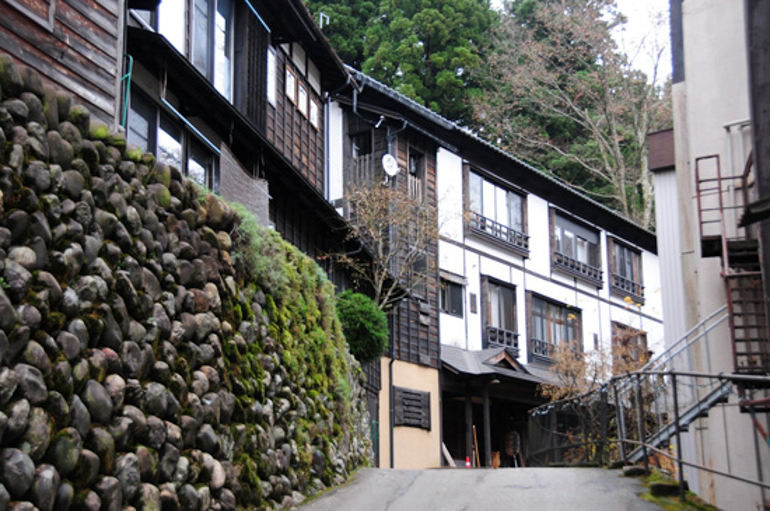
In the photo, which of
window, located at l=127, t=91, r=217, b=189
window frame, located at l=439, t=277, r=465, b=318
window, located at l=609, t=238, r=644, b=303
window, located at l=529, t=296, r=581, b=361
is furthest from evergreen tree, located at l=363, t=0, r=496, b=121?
window, located at l=127, t=91, r=217, b=189

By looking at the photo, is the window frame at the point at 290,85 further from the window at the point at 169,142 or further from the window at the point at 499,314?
the window at the point at 499,314

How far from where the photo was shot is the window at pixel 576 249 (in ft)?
117

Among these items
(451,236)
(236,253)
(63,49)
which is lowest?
(236,253)

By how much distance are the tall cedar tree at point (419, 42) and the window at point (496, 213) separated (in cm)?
691

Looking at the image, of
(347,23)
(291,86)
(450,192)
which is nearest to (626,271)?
(450,192)

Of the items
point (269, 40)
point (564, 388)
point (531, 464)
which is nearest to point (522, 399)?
point (564, 388)

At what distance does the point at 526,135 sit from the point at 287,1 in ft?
71.9

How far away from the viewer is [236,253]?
40.4 ft

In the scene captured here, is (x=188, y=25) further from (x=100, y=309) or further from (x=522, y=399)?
(x=522, y=399)

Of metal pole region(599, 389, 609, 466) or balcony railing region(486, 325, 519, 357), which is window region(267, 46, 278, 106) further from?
balcony railing region(486, 325, 519, 357)

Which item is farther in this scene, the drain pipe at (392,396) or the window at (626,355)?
the drain pipe at (392,396)

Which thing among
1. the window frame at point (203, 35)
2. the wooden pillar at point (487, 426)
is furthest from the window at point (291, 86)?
the wooden pillar at point (487, 426)

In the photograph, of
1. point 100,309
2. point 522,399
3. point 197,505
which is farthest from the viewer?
point 522,399

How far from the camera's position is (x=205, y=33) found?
716 inches
